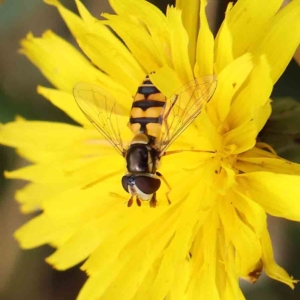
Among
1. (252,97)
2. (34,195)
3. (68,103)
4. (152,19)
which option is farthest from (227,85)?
(34,195)

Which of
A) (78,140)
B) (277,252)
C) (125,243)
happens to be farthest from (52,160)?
(277,252)

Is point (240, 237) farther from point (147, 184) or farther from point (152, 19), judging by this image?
point (152, 19)

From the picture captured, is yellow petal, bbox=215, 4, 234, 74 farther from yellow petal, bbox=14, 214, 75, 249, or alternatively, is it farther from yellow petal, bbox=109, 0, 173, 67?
yellow petal, bbox=14, 214, 75, 249

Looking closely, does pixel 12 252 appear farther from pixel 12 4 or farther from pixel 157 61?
pixel 157 61

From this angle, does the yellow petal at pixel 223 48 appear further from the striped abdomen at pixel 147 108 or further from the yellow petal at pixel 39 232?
the yellow petal at pixel 39 232

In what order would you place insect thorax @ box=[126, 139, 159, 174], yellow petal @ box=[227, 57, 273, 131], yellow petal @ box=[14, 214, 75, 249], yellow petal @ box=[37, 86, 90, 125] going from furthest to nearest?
A: yellow petal @ box=[14, 214, 75, 249] < yellow petal @ box=[37, 86, 90, 125] < insect thorax @ box=[126, 139, 159, 174] < yellow petal @ box=[227, 57, 273, 131]

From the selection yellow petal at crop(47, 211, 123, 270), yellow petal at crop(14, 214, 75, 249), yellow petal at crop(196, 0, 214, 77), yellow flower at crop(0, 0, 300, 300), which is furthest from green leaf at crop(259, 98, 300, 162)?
yellow petal at crop(14, 214, 75, 249)
